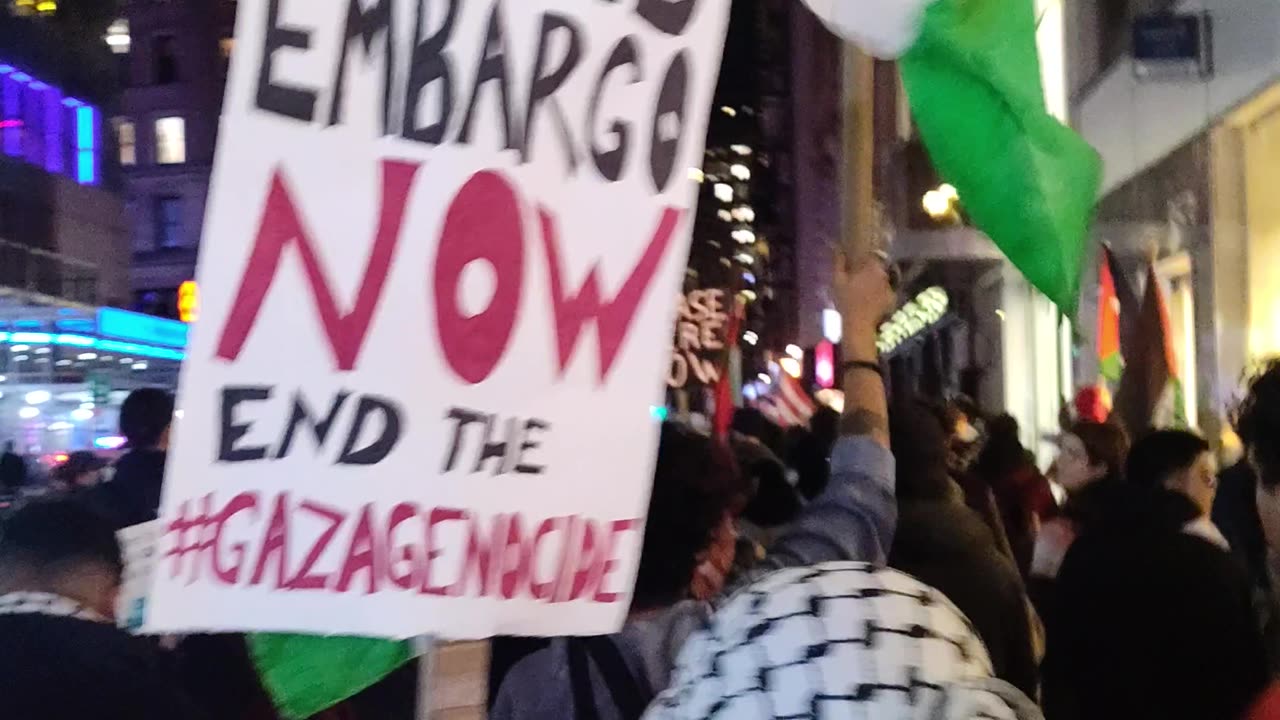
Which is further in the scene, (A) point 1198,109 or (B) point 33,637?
(A) point 1198,109

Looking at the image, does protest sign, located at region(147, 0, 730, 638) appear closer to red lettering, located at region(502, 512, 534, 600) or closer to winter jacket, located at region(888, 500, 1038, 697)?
red lettering, located at region(502, 512, 534, 600)

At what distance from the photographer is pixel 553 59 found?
1.73 metres

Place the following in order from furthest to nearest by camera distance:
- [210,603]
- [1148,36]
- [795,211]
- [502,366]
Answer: [795,211] < [1148,36] < [502,366] < [210,603]

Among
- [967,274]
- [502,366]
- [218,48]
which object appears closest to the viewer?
[502,366]

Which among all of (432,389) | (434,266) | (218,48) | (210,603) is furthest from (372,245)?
(218,48)

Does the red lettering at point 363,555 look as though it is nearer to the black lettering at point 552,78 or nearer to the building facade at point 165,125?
the black lettering at point 552,78

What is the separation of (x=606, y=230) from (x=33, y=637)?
49.1 inches

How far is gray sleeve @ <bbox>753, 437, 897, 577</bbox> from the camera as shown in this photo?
2273mm

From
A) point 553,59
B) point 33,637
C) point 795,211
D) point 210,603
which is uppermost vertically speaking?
point 795,211

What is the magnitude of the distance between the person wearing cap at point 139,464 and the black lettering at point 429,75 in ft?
5.80

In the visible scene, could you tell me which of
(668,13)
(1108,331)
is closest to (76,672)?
(668,13)

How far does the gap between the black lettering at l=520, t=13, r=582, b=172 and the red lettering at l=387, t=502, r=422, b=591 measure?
0.47 metres

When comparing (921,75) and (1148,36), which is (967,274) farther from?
(921,75)

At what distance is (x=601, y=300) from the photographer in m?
1.77
